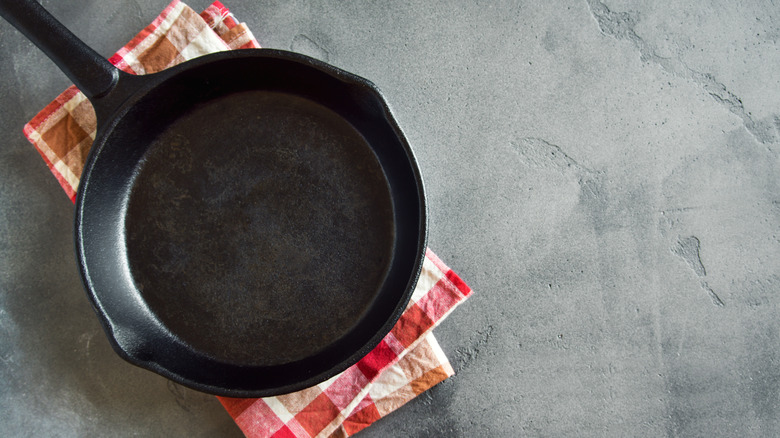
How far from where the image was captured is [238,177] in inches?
32.8

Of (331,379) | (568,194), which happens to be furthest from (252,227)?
(568,194)

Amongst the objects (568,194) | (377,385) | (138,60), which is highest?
(138,60)

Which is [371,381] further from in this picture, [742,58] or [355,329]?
[742,58]

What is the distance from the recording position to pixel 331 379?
819 millimetres

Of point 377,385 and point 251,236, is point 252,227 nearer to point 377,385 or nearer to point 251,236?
point 251,236

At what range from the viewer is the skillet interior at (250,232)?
2.67 ft

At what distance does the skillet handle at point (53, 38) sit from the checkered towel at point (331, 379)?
148mm

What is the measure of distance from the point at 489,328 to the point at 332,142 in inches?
18.3

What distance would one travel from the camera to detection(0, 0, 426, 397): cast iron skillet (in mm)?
812

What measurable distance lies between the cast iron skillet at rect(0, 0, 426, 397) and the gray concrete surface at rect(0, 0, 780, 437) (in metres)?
0.11

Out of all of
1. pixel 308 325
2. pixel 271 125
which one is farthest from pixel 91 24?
pixel 308 325

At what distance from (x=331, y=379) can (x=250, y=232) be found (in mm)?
298

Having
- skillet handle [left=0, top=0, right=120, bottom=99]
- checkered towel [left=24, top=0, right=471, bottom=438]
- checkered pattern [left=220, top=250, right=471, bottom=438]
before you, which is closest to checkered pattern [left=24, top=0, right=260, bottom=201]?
checkered towel [left=24, top=0, right=471, bottom=438]

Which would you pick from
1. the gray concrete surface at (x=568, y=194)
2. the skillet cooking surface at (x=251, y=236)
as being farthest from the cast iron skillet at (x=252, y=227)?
the gray concrete surface at (x=568, y=194)
